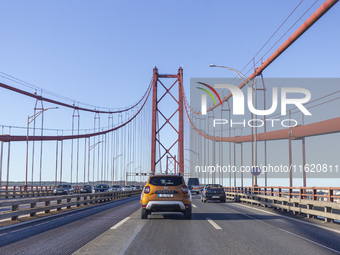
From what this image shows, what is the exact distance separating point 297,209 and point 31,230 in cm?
1094

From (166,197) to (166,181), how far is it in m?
0.62

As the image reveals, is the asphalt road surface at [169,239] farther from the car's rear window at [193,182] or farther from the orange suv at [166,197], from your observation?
the car's rear window at [193,182]

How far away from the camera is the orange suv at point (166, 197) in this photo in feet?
43.6

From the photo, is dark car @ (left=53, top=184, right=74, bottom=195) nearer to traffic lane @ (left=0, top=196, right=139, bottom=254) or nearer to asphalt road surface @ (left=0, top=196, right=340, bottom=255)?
traffic lane @ (left=0, top=196, right=139, bottom=254)

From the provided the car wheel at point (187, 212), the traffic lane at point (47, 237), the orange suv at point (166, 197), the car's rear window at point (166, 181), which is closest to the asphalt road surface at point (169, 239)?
the traffic lane at point (47, 237)

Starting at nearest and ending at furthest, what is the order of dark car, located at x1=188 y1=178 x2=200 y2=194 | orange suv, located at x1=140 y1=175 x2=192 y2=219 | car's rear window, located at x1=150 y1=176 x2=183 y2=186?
1. orange suv, located at x1=140 y1=175 x2=192 y2=219
2. car's rear window, located at x1=150 y1=176 x2=183 y2=186
3. dark car, located at x1=188 y1=178 x2=200 y2=194

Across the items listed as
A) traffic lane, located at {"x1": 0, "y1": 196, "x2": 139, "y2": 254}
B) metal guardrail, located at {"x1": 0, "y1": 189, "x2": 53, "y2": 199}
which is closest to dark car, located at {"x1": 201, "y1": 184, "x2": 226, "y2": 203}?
traffic lane, located at {"x1": 0, "y1": 196, "x2": 139, "y2": 254}

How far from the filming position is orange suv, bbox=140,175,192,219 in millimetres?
13281

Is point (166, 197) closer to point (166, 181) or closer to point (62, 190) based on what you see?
point (166, 181)

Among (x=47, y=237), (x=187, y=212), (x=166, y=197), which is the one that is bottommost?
(x=47, y=237)

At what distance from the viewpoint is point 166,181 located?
13.7m

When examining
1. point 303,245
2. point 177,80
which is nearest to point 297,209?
point 303,245

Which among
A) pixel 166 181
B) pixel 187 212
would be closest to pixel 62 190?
pixel 166 181

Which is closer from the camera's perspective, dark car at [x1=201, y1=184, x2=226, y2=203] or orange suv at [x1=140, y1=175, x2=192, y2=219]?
orange suv at [x1=140, y1=175, x2=192, y2=219]
